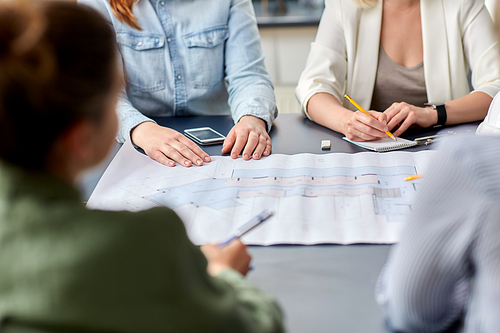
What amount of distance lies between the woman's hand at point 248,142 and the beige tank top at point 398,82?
1.69 feet

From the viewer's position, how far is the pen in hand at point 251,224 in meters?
0.67

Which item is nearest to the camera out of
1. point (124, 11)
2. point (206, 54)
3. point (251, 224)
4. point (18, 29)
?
point (18, 29)

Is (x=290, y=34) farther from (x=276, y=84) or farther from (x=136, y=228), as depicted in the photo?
(x=136, y=228)

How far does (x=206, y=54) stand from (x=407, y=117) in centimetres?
Answer: 63

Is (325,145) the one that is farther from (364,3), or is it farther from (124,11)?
(124,11)

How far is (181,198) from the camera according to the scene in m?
0.80

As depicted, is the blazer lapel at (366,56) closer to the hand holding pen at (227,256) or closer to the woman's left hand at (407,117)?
the woman's left hand at (407,117)

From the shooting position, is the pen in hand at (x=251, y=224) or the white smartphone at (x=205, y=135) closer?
the pen in hand at (x=251, y=224)

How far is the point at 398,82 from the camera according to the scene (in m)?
1.39

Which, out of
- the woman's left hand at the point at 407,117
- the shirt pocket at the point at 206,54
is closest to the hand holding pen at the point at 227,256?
the woman's left hand at the point at 407,117

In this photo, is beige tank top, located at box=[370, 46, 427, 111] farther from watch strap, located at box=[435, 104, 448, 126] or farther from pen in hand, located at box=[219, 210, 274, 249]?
pen in hand, located at box=[219, 210, 274, 249]

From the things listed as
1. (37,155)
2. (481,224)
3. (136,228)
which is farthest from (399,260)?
(37,155)

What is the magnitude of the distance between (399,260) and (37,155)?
0.37 m

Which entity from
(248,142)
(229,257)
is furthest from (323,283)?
(248,142)
